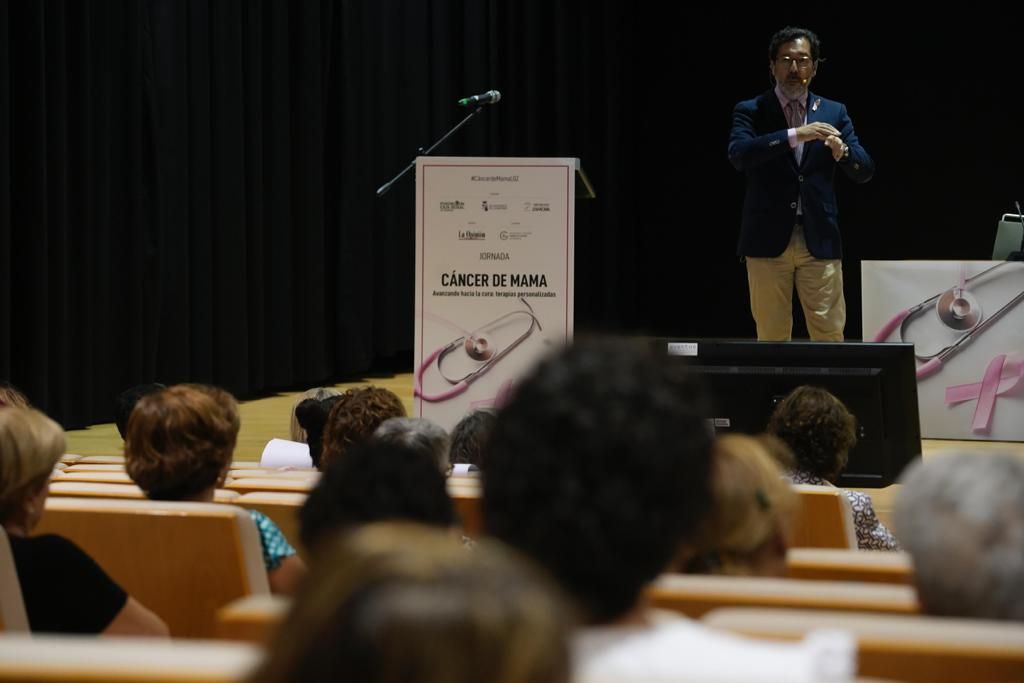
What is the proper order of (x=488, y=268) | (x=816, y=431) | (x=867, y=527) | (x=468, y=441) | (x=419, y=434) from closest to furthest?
(x=419, y=434), (x=867, y=527), (x=816, y=431), (x=468, y=441), (x=488, y=268)

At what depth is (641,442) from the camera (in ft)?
3.24

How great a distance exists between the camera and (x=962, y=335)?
18.5 ft

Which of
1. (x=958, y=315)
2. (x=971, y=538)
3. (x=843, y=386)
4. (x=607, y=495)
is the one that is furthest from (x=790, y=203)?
(x=607, y=495)

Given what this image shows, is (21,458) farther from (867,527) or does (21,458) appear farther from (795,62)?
(795,62)

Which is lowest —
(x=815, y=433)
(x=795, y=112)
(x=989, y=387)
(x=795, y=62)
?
(x=989, y=387)

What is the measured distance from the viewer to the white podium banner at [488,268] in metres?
4.93

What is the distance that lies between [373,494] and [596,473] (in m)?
0.46

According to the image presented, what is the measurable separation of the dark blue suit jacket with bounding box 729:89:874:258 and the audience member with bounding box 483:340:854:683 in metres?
4.37

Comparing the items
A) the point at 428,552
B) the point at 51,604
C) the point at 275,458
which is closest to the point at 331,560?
the point at 428,552

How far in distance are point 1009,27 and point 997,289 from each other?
4618 mm

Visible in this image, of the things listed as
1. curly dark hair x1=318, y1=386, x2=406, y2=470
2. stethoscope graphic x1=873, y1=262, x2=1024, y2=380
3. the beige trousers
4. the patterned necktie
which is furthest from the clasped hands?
curly dark hair x1=318, y1=386, x2=406, y2=470

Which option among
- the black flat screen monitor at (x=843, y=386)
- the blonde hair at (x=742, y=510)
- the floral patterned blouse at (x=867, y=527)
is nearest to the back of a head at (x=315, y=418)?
the black flat screen monitor at (x=843, y=386)

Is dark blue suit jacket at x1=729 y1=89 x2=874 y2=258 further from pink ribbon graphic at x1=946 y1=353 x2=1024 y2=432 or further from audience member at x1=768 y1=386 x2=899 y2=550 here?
audience member at x1=768 y1=386 x2=899 y2=550

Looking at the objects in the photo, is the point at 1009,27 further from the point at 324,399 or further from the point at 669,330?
the point at 324,399
